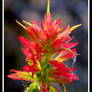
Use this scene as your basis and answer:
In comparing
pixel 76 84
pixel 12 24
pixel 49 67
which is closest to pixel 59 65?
pixel 49 67

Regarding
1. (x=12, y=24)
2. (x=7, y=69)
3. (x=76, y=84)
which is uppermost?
(x=12, y=24)

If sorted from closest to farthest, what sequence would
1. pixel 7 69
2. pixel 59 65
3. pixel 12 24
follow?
pixel 59 65 < pixel 7 69 < pixel 12 24

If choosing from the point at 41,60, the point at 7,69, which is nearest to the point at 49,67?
the point at 41,60

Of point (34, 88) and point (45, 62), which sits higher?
point (45, 62)

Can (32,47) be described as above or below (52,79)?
above

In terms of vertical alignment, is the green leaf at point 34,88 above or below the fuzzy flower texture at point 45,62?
below

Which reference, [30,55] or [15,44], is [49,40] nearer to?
[30,55]

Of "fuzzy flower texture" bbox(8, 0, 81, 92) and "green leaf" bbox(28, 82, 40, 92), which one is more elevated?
"fuzzy flower texture" bbox(8, 0, 81, 92)

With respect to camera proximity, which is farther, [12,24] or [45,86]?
[12,24]

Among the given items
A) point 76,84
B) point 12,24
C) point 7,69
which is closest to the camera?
point 7,69
